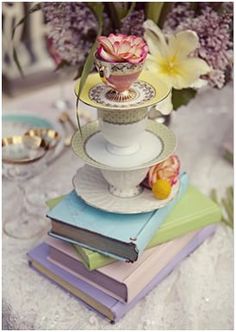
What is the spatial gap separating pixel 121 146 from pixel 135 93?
0.08m

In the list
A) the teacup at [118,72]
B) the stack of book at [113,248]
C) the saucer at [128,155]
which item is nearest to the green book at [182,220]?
the stack of book at [113,248]

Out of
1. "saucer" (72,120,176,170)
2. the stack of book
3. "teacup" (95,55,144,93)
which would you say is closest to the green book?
the stack of book

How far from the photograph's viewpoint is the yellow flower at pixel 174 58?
33.2 inches

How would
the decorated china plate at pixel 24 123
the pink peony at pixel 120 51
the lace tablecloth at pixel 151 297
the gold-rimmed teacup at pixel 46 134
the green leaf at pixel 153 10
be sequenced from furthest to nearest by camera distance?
the decorated china plate at pixel 24 123, the gold-rimmed teacup at pixel 46 134, the green leaf at pixel 153 10, the lace tablecloth at pixel 151 297, the pink peony at pixel 120 51

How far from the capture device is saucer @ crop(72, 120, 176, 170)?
0.74 meters

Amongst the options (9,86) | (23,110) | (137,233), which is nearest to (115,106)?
(137,233)

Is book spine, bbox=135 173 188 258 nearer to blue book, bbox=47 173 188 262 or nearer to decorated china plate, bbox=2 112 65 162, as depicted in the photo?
blue book, bbox=47 173 188 262

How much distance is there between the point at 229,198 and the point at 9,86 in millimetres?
1228

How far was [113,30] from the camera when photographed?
3.04ft

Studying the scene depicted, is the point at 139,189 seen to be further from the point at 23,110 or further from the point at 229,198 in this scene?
the point at 23,110

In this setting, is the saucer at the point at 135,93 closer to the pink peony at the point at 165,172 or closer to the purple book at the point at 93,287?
the pink peony at the point at 165,172

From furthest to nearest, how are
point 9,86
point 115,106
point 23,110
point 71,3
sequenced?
point 9,86 < point 23,110 < point 71,3 < point 115,106

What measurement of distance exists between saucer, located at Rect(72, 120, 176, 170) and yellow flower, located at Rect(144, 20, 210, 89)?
0.09 m

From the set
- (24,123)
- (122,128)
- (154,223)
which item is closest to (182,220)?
(154,223)
